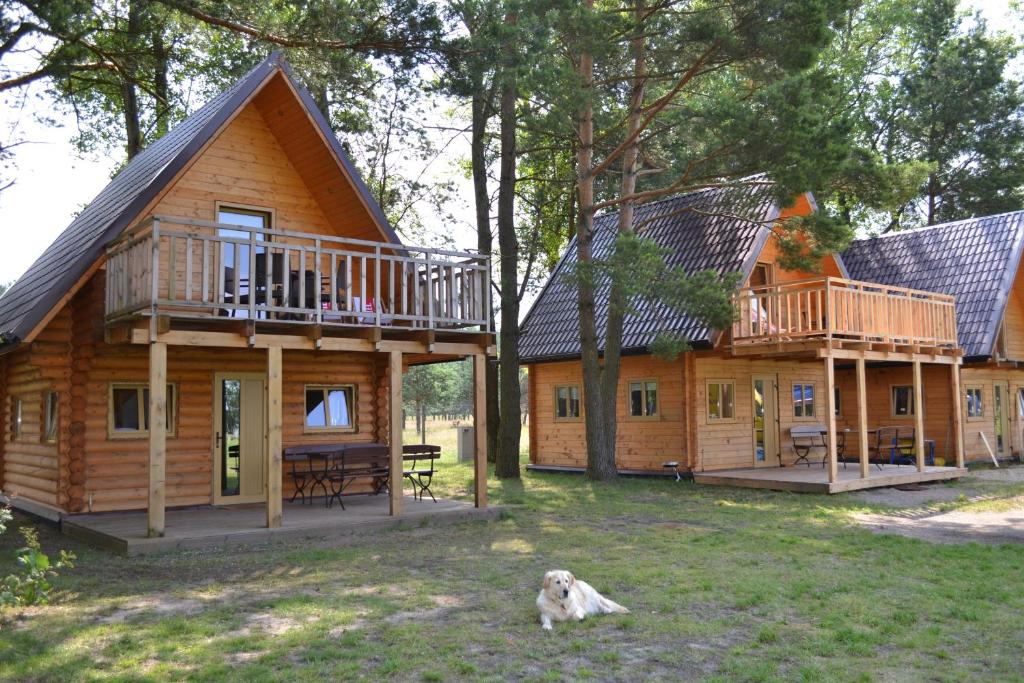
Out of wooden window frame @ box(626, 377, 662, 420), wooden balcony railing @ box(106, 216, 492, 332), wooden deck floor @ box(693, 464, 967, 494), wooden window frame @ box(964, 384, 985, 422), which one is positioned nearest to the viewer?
wooden balcony railing @ box(106, 216, 492, 332)

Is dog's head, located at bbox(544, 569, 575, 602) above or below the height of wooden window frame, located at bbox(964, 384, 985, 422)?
below

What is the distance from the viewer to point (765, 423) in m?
20.5

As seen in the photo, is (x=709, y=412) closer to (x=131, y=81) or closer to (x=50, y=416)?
(x=50, y=416)

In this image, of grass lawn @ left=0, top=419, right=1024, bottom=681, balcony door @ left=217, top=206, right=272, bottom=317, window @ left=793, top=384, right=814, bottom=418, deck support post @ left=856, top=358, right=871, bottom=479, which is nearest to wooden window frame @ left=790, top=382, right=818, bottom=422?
window @ left=793, top=384, right=814, bottom=418

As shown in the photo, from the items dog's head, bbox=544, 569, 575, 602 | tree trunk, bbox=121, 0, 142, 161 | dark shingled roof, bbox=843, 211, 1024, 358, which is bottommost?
dog's head, bbox=544, 569, 575, 602

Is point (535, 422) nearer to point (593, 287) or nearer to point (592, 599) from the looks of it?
point (593, 287)

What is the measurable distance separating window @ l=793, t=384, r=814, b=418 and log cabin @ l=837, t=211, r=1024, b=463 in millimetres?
3437

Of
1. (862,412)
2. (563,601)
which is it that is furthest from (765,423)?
(563,601)

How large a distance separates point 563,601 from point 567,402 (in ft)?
50.5

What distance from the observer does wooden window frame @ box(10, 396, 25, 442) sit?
1483 cm

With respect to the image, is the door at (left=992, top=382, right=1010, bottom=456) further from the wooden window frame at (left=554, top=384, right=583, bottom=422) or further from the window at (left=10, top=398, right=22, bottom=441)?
the window at (left=10, top=398, right=22, bottom=441)

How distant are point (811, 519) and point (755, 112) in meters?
6.50

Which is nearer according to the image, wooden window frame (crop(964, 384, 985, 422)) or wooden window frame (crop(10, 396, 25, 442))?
wooden window frame (crop(10, 396, 25, 442))

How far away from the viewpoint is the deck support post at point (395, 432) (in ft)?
39.1
